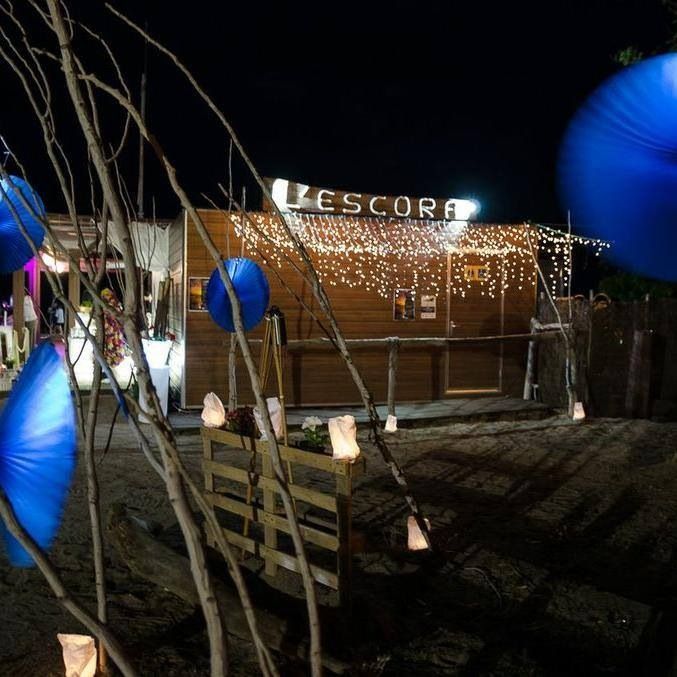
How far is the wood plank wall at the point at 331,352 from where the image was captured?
444 inches

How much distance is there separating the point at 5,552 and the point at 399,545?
3.07 metres

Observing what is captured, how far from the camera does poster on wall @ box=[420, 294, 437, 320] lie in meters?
12.3

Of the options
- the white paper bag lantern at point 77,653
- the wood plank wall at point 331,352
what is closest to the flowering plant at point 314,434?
the white paper bag lantern at point 77,653

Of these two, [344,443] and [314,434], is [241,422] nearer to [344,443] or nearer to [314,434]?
[314,434]

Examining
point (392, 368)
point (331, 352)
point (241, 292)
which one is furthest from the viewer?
point (331, 352)

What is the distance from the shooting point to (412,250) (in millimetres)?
12203

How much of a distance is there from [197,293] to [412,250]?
3.88 m

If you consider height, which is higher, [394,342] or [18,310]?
[18,310]

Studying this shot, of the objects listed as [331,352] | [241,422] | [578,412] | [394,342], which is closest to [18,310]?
[331,352]

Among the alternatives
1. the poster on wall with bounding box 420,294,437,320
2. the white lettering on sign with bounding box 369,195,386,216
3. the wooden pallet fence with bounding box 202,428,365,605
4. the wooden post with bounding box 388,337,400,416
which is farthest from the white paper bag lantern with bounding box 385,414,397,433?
the wooden pallet fence with bounding box 202,428,365,605

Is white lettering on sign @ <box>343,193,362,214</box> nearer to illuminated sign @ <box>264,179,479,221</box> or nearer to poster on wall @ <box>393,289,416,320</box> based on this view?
illuminated sign @ <box>264,179,479,221</box>

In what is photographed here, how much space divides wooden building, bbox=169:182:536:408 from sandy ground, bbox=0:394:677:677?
3.60 meters

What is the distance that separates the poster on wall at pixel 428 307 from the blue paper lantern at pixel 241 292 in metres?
3.82

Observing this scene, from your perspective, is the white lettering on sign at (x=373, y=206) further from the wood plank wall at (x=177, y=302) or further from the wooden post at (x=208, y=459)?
the wooden post at (x=208, y=459)
